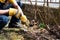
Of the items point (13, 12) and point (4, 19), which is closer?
point (13, 12)

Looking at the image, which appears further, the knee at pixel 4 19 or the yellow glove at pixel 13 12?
the knee at pixel 4 19

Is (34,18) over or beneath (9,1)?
beneath

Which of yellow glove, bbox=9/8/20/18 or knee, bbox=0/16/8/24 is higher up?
yellow glove, bbox=9/8/20/18

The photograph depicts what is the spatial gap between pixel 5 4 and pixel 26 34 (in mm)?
817

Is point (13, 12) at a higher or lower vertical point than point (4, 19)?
higher

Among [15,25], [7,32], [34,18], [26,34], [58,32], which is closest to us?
[58,32]

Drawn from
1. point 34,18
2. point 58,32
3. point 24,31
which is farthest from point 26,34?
point 34,18

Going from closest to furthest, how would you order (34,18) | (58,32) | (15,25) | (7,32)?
(58,32) → (7,32) → (15,25) → (34,18)

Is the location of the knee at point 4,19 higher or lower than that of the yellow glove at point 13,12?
lower

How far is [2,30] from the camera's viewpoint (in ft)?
16.6

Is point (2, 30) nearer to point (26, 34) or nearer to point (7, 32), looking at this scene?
point (7, 32)

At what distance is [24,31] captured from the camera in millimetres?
4859

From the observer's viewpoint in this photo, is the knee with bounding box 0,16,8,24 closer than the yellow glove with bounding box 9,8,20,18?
No

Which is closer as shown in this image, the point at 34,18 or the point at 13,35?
the point at 13,35
